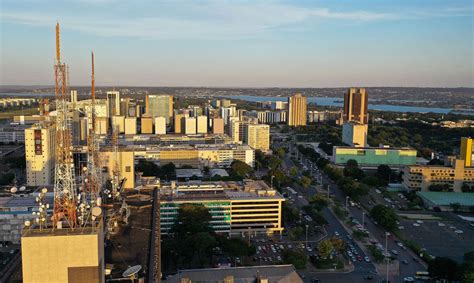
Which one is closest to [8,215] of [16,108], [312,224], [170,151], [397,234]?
[312,224]

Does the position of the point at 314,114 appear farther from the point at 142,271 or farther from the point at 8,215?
the point at 142,271

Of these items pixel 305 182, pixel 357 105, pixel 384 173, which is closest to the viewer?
pixel 305 182

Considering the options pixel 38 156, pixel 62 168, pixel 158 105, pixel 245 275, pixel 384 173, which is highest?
pixel 62 168

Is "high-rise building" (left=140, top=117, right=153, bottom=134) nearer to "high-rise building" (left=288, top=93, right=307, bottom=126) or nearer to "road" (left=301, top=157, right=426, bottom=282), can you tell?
"high-rise building" (left=288, top=93, right=307, bottom=126)

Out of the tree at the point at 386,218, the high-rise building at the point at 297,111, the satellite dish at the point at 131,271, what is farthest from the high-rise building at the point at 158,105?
the satellite dish at the point at 131,271

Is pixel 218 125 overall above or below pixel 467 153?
below

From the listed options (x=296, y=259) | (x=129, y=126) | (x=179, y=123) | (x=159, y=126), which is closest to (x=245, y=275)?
(x=296, y=259)

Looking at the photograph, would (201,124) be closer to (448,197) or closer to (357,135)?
(357,135)
